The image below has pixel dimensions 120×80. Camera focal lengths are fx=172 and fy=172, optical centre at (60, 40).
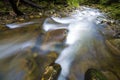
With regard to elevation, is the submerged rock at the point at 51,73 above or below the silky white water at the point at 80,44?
above

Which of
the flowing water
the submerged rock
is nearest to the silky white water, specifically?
the flowing water

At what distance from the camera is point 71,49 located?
17.4ft

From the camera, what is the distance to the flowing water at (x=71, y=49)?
421 cm

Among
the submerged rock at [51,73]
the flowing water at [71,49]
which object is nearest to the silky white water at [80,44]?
the flowing water at [71,49]

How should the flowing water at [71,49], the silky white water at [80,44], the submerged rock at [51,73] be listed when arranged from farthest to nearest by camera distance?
the silky white water at [80,44], the flowing water at [71,49], the submerged rock at [51,73]

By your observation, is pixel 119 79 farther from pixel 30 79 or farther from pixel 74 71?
pixel 30 79

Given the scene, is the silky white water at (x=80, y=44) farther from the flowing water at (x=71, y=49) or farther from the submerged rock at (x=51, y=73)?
the submerged rock at (x=51, y=73)

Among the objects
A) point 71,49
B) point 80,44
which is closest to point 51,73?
point 71,49

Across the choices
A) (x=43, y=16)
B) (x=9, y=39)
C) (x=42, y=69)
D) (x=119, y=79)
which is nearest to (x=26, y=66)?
(x=42, y=69)

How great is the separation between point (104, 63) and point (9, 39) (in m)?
3.06

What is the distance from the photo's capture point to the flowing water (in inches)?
166

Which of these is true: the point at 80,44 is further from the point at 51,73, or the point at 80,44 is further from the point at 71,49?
the point at 51,73

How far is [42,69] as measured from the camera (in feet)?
13.8

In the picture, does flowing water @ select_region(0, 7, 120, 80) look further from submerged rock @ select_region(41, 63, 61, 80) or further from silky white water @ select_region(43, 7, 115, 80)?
A: submerged rock @ select_region(41, 63, 61, 80)
